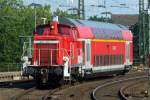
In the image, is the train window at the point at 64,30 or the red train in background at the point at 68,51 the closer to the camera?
the red train in background at the point at 68,51

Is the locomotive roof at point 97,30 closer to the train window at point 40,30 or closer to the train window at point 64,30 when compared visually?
the train window at point 64,30

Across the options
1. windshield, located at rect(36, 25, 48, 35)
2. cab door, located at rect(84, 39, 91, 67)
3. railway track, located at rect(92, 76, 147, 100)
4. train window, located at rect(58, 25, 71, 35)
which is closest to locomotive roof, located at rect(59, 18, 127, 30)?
train window, located at rect(58, 25, 71, 35)

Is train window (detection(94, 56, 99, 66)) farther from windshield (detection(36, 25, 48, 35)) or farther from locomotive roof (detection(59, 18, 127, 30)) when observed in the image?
windshield (detection(36, 25, 48, 35))

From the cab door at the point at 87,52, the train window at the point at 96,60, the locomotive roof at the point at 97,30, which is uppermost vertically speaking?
the locomotive roof at the point at 97,30

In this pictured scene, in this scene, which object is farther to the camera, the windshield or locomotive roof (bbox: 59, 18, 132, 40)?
locomotive roof (bbox: 59, 18, 132, 40)

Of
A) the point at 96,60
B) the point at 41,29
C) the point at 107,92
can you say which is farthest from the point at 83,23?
the point at 107,92

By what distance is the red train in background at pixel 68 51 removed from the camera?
84.8 ft

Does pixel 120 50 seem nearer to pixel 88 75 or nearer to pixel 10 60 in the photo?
pixel 88 75

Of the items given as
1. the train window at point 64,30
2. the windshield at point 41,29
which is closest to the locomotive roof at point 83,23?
the train window at point 64,30

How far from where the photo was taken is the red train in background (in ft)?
84.8

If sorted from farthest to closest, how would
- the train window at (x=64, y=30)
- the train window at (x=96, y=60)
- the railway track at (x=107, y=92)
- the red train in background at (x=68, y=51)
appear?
the train window at (x=96, y=60) → the train window at (x=64, y=30) → the red train in background at (x=68, y=51) → the railway track at (x=107, y=92)

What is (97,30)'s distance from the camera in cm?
3175

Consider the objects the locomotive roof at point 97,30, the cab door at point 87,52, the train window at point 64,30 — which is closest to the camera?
the train window at point 64,30

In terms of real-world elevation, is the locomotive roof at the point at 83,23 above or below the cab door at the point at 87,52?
above
